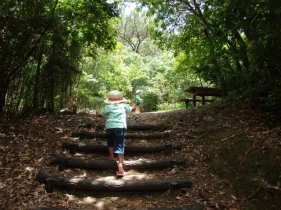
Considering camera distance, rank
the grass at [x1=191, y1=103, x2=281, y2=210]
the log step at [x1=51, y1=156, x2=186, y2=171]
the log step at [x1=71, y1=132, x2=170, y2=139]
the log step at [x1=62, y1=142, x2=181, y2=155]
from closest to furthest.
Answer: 1. the grass at [x1=191, y1=103, x2=281, y2=210]
2. the log step at [x1=51, y1=156, x2=186, y2=171]
3. the log step at [x1=62, y1=142, x2=181, y2=155]
4. the log step at [x1=71, y1=132, x2=170, y2=139]

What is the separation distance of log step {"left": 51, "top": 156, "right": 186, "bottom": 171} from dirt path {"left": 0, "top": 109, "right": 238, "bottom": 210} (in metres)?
0.07

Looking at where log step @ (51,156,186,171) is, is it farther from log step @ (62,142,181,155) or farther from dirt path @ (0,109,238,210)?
log step @ (62,142,181,155)

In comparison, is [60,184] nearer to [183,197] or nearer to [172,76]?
[183,197]

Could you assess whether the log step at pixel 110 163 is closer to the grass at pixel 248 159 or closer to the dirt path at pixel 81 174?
the dirt path at pixel 81 174

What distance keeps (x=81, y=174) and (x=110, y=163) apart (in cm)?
50

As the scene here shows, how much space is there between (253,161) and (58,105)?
6.77 metres

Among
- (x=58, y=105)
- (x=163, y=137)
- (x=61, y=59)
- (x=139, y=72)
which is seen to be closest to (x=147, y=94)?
(x=139, y=72)

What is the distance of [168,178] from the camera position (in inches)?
159

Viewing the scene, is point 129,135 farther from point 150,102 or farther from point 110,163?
point 150,102

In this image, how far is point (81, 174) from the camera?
421 centimetres

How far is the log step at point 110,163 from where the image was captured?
435cm

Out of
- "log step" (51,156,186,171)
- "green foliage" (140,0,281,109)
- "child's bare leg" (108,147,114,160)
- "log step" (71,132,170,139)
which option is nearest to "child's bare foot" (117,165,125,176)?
"log step" (51,156,186,171)

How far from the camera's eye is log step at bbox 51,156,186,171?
4352 mm

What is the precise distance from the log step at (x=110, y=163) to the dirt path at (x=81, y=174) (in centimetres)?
7
